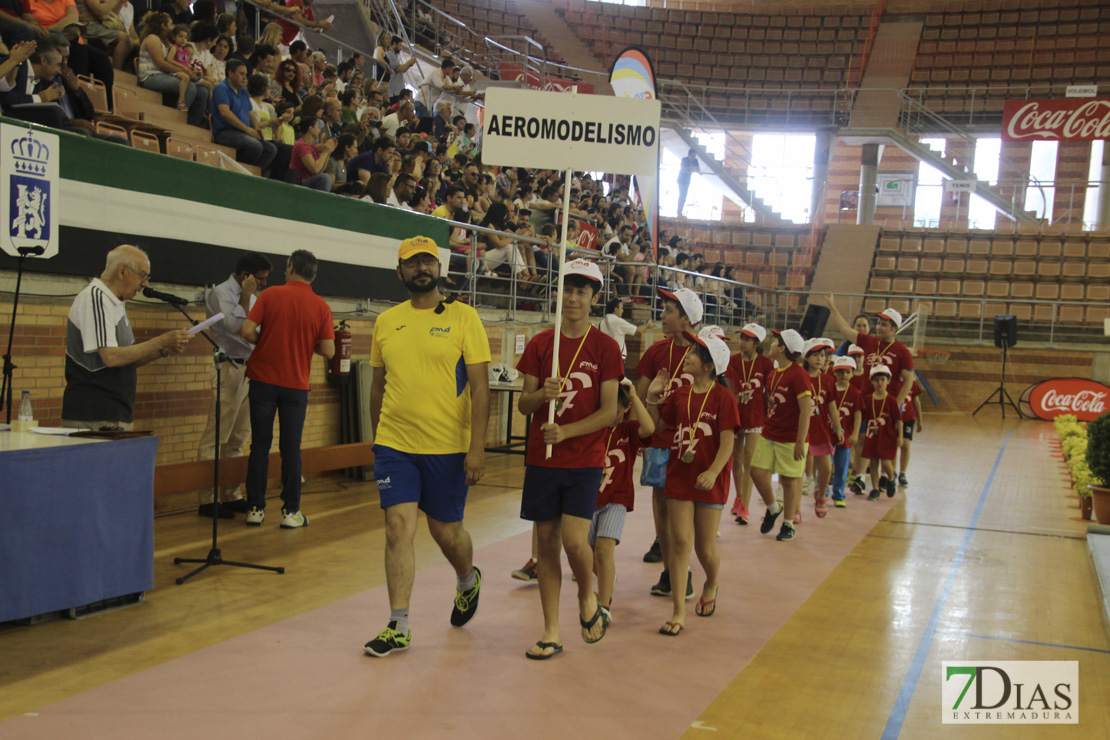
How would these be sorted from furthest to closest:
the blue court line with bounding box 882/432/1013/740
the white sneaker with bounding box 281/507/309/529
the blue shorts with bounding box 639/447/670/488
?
the white sneaker with bounding box 281/507/309/529, the blue shorts with bounding box 639/447/670/488, the blue court line with bounding box 882/432/1013/740

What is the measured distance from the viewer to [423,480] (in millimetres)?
4820

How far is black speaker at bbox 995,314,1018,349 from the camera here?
853 inches

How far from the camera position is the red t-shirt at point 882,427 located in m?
10.8

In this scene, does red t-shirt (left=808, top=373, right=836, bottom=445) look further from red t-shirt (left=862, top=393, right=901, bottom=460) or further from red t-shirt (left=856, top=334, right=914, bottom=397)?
red t-shirt (left=856, top=334, right=914, bottom=397)

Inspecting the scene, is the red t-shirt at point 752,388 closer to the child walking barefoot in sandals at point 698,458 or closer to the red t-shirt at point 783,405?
the red t-shirt at point 783,405

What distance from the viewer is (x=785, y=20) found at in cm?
3231

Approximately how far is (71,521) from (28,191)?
2627mm

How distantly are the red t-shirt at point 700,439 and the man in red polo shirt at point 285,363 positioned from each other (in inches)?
124

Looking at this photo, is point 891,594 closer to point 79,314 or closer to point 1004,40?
point 79,314

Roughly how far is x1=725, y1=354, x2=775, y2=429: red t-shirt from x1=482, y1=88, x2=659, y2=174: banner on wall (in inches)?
133

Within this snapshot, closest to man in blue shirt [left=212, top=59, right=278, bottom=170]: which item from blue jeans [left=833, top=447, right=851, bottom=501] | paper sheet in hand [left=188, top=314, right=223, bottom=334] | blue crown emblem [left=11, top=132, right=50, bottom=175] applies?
blue crown emblem [left=11, top=132, right=50, bottom=175]

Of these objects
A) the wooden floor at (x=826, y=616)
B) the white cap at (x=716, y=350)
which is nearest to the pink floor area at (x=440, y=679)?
the wooden floor at (x=826, y=616)

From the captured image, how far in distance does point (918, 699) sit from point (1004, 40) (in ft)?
102

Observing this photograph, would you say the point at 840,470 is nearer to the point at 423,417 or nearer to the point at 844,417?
the point at 844,417
